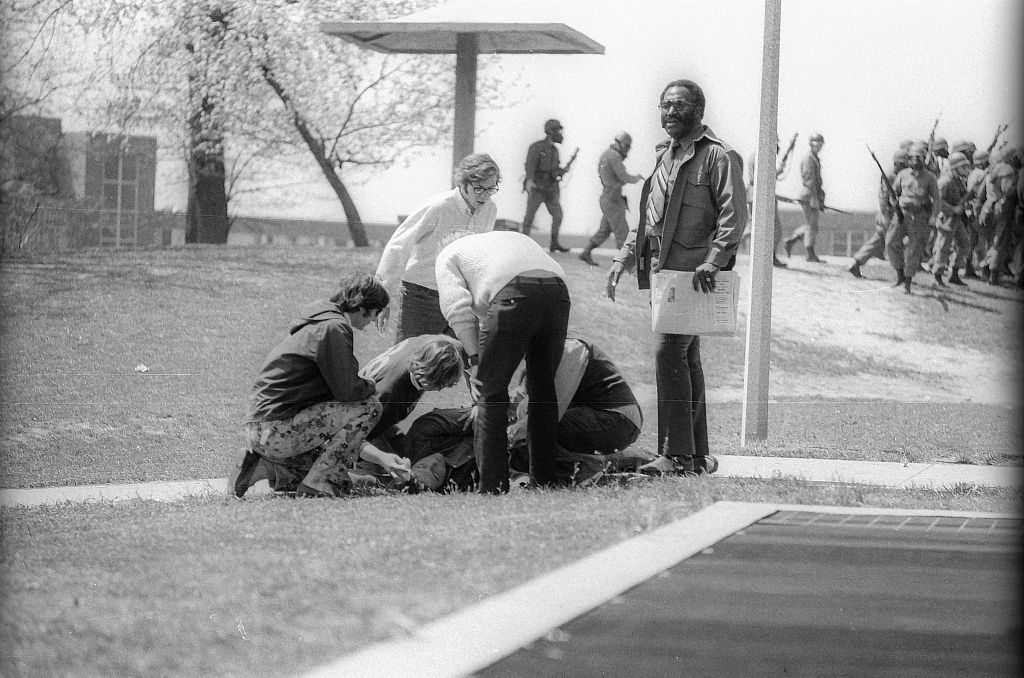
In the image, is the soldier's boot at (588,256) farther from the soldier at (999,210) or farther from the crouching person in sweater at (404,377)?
the soldier at (999,210)

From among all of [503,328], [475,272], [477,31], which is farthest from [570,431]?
[477,31]

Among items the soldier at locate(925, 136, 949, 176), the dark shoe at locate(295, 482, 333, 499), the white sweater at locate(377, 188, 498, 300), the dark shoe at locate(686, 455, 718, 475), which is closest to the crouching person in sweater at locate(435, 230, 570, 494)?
the white sweater at locate(377, 188, 498, 300)

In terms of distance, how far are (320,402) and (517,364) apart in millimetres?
736

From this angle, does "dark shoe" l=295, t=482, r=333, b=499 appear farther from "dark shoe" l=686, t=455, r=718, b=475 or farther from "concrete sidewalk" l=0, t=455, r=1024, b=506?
"dark shoe" l=686, t=455, r=718, b=475

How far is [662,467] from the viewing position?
4637 mm

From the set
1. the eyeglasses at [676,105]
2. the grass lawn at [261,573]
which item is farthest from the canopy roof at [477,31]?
the grass lawn at [261,573]

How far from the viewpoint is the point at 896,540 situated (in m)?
3.40

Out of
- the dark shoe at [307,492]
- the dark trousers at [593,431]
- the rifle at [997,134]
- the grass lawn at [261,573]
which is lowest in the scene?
the dark shoe at [307,492]

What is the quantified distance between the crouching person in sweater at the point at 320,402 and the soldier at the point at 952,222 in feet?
8.08

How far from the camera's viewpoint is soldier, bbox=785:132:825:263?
532cm

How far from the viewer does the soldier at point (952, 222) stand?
5180 mm

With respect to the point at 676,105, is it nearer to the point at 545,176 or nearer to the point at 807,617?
the point at 545,176

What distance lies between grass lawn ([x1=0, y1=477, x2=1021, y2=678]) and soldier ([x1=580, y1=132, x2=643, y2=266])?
1.42 meters

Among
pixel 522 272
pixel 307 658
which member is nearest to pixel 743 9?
pixel 522 272
